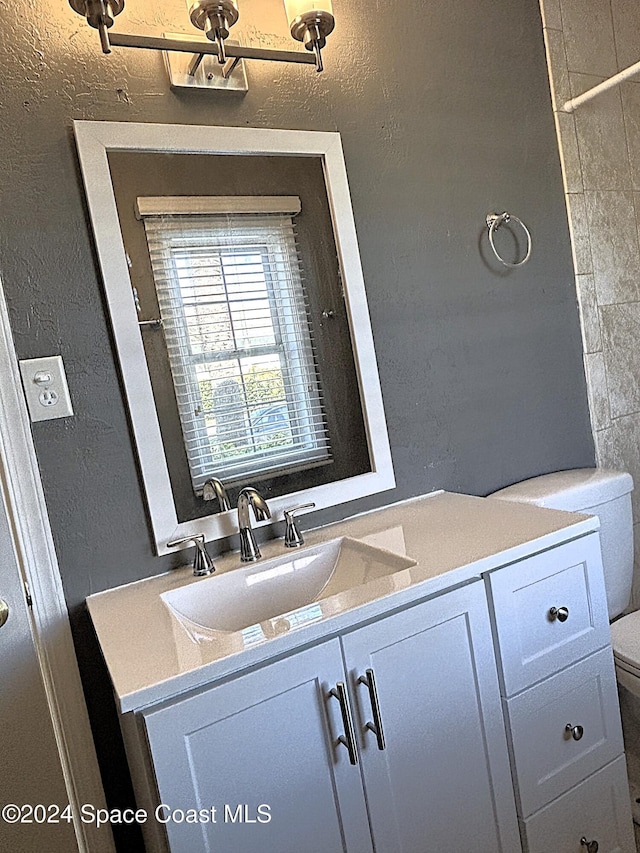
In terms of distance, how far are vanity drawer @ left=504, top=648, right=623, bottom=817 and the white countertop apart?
0.29m

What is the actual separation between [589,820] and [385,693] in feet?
2.13

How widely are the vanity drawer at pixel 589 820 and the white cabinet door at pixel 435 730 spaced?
73 millimetres

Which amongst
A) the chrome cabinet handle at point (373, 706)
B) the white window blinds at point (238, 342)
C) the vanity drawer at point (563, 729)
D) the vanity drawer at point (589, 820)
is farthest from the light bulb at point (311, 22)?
the vanity drawer at point (589, 820)

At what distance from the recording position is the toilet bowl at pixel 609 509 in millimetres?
1635

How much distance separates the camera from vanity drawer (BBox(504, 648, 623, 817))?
4.04 ft

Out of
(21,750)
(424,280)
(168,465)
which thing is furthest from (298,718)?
(424,280)

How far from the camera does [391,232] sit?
64.2 inches

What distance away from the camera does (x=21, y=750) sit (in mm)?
1066

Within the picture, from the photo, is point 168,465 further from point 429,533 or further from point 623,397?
point 623,397

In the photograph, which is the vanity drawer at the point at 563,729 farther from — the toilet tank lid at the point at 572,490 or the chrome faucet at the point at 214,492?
the chrome faucet at the point at 214,492

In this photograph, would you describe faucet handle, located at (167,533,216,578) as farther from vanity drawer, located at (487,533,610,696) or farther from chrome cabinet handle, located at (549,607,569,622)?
chrome cabinet handle, located at (549,607,569,622)

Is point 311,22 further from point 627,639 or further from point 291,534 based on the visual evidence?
point 627,639

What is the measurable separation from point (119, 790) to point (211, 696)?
1.91 ft

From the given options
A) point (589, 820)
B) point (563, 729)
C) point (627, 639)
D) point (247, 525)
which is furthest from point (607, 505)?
point (247, 525)
